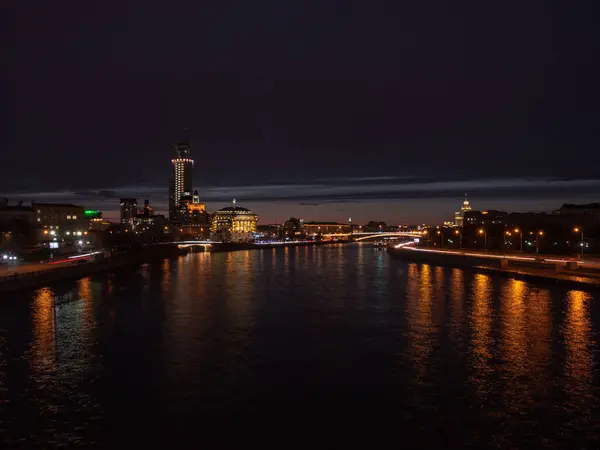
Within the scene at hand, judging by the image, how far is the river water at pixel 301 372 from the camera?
1228 cm

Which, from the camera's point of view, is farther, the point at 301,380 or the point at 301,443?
the point at 301,380

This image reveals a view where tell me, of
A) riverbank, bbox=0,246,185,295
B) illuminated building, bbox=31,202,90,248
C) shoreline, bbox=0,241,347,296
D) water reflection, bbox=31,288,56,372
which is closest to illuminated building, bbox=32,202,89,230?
illuminated building, bbox=31,202,90,248

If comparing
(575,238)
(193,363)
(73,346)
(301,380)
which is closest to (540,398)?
(301,380)

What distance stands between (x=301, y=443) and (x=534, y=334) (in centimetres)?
1385

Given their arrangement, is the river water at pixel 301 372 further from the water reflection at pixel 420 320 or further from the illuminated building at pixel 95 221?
the illuminated building at pixel 95 221

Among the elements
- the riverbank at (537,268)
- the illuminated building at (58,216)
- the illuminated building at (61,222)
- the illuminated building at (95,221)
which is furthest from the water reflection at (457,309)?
the illuminated building at (95,221)

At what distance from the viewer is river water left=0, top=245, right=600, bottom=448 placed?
12281 millimetres

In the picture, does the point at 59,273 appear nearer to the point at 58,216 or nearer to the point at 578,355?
the point at 578,355

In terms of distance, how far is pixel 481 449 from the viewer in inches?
439

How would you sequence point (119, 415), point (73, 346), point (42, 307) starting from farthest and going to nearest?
point (42, 307) → point (73, 346) → point (119, 415)

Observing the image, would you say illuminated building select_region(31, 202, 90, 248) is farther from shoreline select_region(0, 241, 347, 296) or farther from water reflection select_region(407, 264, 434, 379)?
water reflection select_region(407, 264, 434, 379)

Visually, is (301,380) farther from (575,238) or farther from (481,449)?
(575,238)

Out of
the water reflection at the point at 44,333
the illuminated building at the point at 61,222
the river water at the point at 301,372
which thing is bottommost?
the river water at the point at 301,372

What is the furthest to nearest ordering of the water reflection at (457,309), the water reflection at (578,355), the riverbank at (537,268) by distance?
the riverbank at (537,268) < the water reflection at (457,309) < the water reflection at (578,355)
